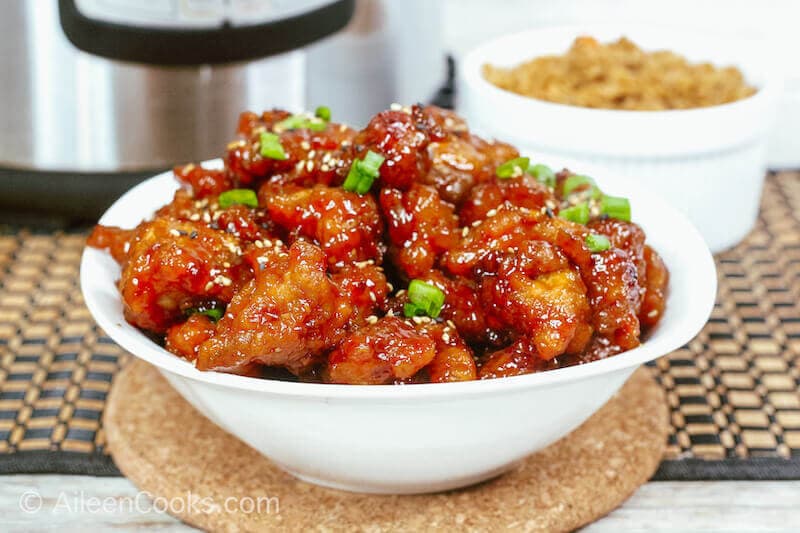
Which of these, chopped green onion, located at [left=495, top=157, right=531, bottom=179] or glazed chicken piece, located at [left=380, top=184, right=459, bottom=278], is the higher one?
chopped green onion, located at [left=495, top=157, right=531, bottom=179]

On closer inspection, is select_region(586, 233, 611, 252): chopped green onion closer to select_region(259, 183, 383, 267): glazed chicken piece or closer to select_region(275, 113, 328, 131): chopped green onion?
select_region(259, 183, 383, 267): glazed chicken piece

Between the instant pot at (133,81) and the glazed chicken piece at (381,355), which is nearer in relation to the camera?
the glazed chicken piece at (381,355)

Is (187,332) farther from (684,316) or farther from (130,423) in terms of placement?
(684,316)

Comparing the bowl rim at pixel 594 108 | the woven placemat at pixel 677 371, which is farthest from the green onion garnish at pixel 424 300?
the bowl rim at pixel 594 108

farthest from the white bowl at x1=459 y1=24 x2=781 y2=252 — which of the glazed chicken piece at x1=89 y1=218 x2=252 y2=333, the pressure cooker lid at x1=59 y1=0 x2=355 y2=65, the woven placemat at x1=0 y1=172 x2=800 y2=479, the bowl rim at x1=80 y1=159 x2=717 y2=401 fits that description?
the glazed chicken piece at x1=89 y1=218 x2=252 y2=333

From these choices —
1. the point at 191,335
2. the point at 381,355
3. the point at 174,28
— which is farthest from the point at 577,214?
the point at 174,28

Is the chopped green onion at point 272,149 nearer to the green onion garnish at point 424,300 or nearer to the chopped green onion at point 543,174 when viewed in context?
the green onion garnish at point 424,300

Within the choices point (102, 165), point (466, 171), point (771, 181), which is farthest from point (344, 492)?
point (771, 181)
